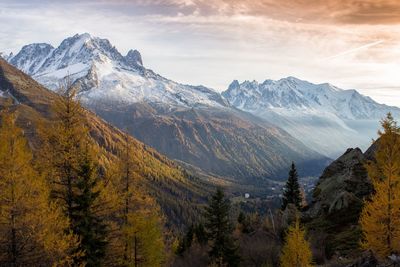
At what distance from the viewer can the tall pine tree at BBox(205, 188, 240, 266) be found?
5144 cm

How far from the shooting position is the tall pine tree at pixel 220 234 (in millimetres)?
51438

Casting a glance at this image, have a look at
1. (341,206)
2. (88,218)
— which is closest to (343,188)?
A: (341,206)

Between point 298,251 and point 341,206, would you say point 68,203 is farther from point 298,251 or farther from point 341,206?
point 341,206

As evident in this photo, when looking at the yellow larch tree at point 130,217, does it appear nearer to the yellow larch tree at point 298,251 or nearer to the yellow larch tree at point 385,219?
the yellow larch tree at point 298,251

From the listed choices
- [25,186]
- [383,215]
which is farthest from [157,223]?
A: [383,215]

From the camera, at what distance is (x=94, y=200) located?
34.3 metres

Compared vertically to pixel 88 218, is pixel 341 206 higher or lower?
lower

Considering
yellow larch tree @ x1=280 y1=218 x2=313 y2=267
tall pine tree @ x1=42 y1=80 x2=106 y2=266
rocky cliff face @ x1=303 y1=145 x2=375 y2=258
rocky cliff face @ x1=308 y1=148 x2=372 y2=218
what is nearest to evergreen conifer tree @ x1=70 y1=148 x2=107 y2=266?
tall pine tree @ x1=42 y1=80 x2=106 y2=266

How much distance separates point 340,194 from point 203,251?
26.1m

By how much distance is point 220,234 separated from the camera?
173ft

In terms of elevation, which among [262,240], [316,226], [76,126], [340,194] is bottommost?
[262,240]

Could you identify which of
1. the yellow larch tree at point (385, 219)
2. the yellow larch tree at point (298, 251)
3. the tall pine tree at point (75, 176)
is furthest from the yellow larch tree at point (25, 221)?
the yellow larch tree at point (298, 251)

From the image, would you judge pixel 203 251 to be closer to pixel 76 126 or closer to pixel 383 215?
pixel 383 215

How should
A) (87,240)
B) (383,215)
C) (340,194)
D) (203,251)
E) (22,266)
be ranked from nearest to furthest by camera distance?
1. (22,266)
2. (87,240)
3. (383,215)
4. (340,194)
5. (203,251)
